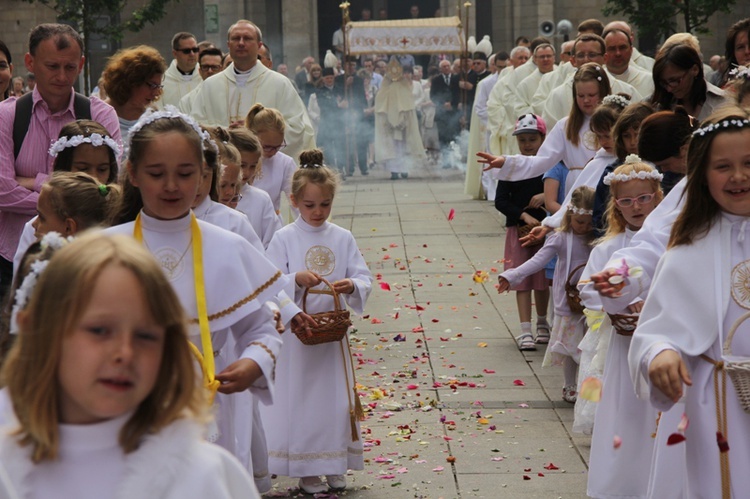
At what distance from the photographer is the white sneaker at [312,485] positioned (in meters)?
6.87

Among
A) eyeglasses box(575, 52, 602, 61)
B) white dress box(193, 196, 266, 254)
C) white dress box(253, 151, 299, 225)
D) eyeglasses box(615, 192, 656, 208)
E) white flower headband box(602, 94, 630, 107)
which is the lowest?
white dress box(253, 151, 299, 225)

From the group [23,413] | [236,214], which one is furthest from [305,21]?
[23,413]

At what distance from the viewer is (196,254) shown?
4.55 meters

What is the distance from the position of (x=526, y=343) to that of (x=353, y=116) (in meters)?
18.4

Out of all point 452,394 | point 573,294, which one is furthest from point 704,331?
point 452,394

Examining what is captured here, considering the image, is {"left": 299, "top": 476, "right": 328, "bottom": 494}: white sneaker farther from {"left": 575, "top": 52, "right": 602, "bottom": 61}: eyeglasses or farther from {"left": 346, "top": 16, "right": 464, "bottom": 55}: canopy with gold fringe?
{"left": 346, "top": 16, "right": 464, "bottom": 55}: canopy with gold fringe

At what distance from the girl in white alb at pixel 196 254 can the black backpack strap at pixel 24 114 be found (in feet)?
8.83

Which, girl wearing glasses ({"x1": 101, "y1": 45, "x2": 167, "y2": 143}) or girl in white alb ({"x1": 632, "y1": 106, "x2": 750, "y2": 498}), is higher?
girl wearing glasses ({"x1": 101, "y1": 45, "x2": 167, "y2": 143})

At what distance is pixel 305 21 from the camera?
39.4 m

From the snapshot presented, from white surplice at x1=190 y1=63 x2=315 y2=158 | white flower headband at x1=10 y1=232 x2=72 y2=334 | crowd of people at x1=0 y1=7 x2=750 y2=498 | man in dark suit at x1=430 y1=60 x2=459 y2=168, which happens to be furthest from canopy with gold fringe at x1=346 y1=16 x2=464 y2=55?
white flower headband at x1=10 y1=232 x2=72 y2=334

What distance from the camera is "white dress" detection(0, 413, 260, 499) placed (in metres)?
2.66

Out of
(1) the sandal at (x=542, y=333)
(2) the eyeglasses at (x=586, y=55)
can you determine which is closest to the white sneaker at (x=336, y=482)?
(1) the sandal at (x=542, y=333)

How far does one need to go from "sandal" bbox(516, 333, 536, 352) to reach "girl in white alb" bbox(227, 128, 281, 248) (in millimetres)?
2783

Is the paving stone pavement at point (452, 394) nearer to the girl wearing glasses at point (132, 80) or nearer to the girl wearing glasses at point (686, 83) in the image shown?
the girl wearing glasses at point (686, 83)
